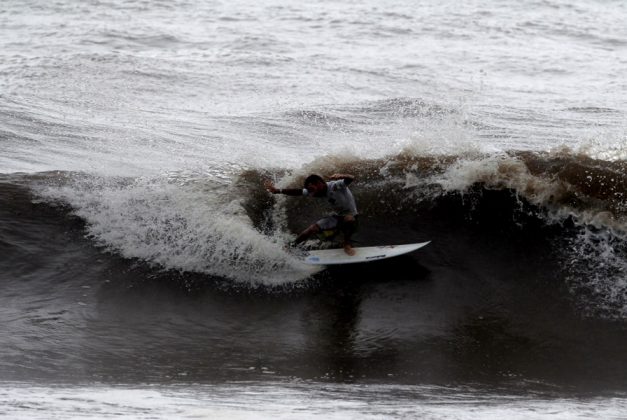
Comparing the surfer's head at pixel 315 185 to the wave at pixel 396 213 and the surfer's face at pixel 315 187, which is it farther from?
the wave at pixel 396 213

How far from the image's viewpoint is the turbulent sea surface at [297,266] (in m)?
6.89

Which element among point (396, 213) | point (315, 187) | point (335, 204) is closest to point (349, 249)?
point (335, 204)

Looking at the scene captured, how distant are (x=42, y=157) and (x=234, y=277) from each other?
526 centimetres

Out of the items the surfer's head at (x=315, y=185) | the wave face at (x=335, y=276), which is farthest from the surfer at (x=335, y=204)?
the wave face at (x=335, y=276)

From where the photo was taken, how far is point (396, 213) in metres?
10.2

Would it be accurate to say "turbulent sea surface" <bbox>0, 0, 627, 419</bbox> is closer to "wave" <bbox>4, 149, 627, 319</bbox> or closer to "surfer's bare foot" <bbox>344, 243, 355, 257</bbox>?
"wave" <bbox>4, 149, 627, 319</bbox>

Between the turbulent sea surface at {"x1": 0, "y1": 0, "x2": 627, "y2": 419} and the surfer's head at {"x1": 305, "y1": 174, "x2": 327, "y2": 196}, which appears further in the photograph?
the surfer's head at {"x1": 305, "y1": 174, "x2": 327, "y2": 196}

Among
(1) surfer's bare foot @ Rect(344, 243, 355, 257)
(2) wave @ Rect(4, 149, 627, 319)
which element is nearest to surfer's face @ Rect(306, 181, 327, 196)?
(1) surfer's bare foot @ Rect(344, 243, 355, 257)

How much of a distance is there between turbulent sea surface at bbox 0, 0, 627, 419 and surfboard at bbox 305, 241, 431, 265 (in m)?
0.16

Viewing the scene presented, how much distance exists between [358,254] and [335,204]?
27.0 inches

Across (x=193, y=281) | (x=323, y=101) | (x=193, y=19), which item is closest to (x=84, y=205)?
(x=193, y=281)

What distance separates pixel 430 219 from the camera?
33.0ft

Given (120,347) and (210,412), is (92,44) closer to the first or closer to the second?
(120,347)

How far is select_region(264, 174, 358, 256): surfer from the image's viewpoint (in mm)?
8875
